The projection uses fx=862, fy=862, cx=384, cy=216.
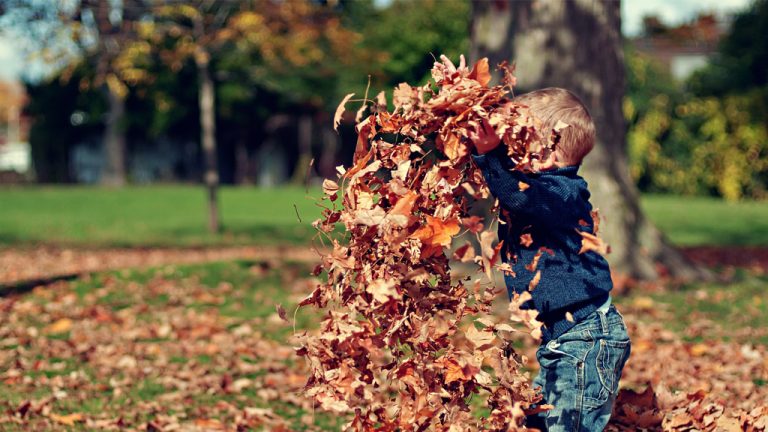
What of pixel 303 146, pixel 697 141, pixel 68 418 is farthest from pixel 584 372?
pixel 303 146

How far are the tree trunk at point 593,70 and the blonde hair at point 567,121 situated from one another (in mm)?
4996

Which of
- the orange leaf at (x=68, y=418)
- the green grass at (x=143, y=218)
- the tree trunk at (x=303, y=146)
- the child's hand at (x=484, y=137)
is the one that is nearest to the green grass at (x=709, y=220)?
the green grass at (x=143, y=218)

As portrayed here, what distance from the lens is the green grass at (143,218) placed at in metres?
15.0

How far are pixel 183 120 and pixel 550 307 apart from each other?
123 feet

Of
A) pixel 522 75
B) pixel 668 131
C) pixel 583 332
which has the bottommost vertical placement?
pixel 668 131

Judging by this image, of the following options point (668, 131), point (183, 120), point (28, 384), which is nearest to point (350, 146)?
point (183, 120)

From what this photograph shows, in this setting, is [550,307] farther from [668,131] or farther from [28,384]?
[668,131]

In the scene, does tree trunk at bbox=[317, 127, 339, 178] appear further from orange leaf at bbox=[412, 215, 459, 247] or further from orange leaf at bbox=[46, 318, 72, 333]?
orange leaf at bbox=[412, 215, 459, 247]

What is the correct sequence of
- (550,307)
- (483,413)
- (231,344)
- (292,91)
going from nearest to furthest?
1. (550,307)
2. (483,413)
3. (231,344)
4. (292,91)

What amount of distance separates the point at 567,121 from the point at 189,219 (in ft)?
54.2

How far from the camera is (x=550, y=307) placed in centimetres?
304

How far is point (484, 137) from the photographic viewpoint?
278 cm

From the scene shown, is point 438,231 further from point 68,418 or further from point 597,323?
point 68,418

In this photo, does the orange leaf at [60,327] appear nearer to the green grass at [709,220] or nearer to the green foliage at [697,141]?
the green grass at [709,220]
